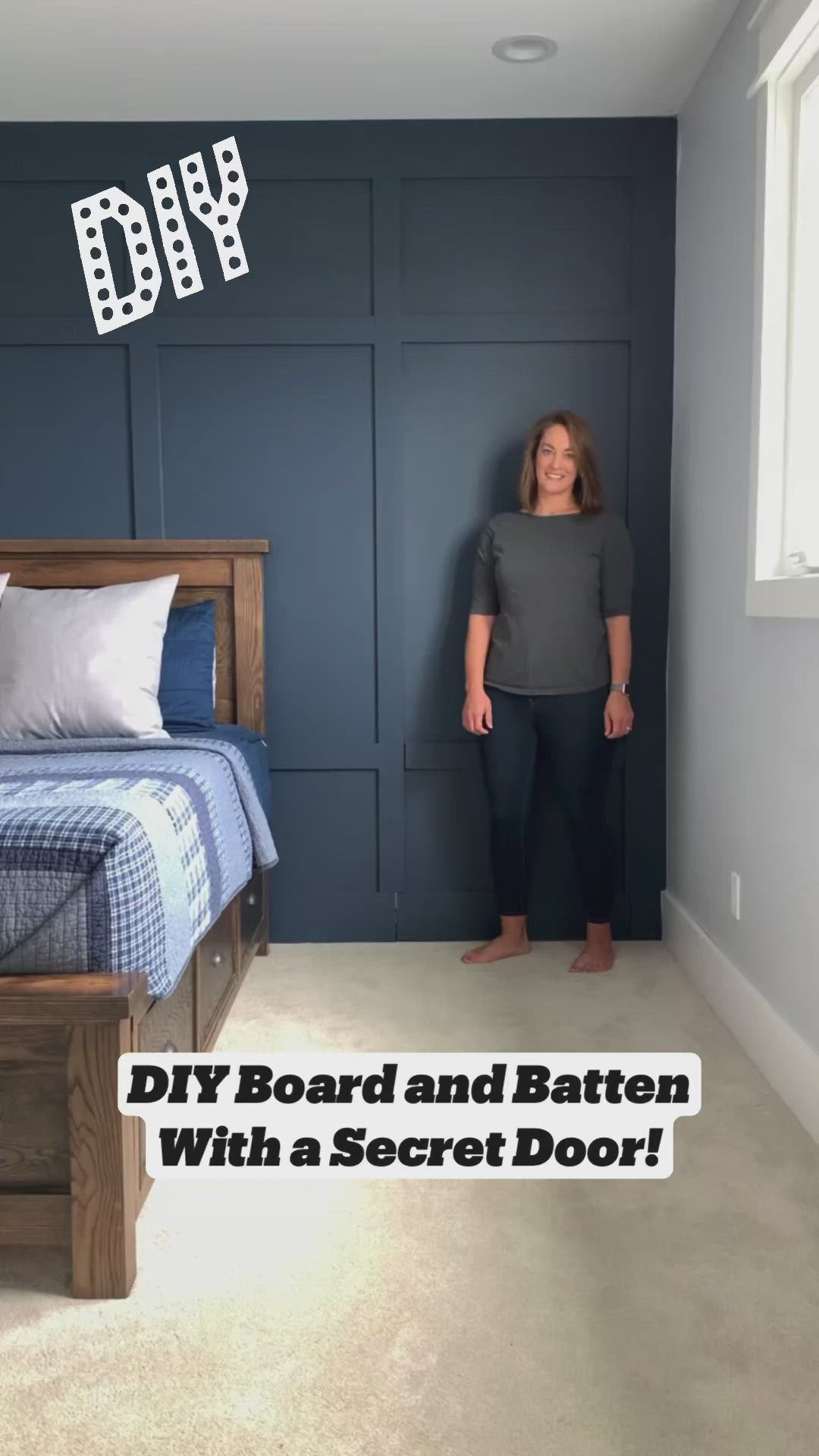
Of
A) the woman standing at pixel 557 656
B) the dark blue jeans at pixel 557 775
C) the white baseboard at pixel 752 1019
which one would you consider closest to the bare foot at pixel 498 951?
the woman standing at pixel 557 656

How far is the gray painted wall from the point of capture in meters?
2.29

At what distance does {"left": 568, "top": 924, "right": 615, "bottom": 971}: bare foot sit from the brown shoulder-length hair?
118 cm

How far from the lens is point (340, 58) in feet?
9.62

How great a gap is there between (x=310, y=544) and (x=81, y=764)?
122 centimetres

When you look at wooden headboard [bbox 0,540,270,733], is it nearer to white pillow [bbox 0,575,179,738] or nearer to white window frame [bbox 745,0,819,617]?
white pillow [bbox 0,575,179,738]

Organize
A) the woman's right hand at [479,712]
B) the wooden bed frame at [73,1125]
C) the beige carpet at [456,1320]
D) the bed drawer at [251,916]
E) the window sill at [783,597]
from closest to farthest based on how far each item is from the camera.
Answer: the beige carpet at [456,1320]
the wooden bed frame at [73,1125]
the window sill at [783,597]
the bed drawer at [251,916]
the woman's right hand at [479,712]

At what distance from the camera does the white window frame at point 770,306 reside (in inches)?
96.1

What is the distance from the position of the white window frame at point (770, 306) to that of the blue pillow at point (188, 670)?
1480mm

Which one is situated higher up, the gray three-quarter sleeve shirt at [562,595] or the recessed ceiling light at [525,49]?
the recessed ceiling light at [525,49]

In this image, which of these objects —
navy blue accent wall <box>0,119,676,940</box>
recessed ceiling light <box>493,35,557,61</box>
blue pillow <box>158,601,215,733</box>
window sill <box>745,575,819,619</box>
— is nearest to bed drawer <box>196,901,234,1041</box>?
blue pillow <box>158,601,215,733</box>

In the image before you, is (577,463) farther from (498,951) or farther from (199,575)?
(498,951)

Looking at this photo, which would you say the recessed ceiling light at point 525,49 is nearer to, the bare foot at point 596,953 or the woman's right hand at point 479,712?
the woman's right hand at point 479,712

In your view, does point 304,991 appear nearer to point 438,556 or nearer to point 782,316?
point 438,556

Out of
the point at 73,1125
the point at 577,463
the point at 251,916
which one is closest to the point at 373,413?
Result: the point at 577,463
